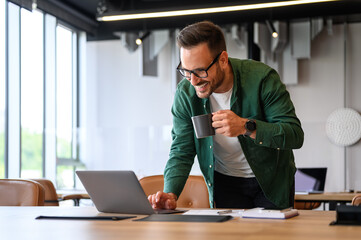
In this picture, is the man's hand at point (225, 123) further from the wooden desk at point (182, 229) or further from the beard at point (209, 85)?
the wooden desk at point (182, 229)

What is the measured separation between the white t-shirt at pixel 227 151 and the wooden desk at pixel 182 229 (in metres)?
0.59

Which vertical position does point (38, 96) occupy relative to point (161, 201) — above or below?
above

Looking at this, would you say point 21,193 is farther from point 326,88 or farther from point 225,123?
point 326,88

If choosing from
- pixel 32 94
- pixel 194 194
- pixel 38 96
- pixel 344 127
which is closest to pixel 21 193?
pixel 194 194

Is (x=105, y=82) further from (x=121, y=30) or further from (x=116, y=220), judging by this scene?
(x=116, y=220)

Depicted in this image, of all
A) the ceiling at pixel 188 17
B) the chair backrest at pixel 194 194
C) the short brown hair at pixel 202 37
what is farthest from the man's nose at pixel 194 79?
the ceiling at pixel 188 17

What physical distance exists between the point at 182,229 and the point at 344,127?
20.5 feet

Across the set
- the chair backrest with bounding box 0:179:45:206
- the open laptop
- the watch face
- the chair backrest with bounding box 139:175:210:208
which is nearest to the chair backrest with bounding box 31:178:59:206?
the chair backrest with bounding box 0:179:45:206

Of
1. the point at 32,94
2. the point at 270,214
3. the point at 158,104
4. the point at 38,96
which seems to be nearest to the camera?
the point at 270,214

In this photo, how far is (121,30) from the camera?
8.00 m

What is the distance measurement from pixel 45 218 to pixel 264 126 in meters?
0.83

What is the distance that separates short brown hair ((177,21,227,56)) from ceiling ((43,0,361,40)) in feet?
15.9

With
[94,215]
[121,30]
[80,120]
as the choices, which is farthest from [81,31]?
[94,215]

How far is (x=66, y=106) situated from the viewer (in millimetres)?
8102
